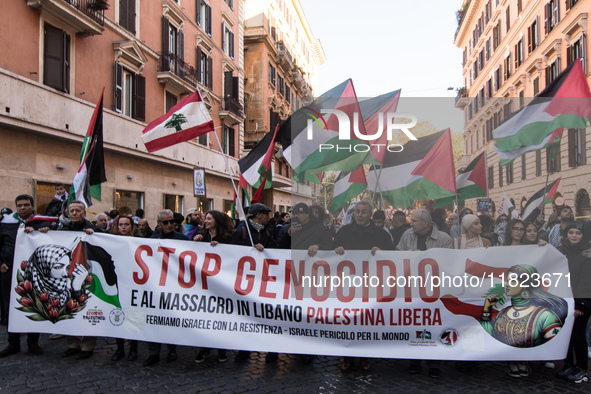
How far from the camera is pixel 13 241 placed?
620 cm

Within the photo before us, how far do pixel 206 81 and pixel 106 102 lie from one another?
938 centimetres

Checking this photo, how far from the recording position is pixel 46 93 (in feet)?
40.9

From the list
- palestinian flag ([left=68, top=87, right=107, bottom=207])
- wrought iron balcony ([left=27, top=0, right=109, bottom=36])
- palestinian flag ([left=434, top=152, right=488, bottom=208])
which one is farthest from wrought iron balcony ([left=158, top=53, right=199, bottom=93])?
palestinian flag ([left=434, top=152, right=488, bottom=208])

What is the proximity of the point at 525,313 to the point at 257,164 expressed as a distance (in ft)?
14.6

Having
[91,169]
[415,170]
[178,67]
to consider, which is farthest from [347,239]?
[178,67]

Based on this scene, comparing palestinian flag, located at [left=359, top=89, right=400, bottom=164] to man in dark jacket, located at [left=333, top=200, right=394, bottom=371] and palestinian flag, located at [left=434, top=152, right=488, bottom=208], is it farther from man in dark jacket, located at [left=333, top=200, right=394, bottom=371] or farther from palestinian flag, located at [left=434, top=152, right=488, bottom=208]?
palestinian flag, located at [left=434, top=152, right=488, bottom=208]

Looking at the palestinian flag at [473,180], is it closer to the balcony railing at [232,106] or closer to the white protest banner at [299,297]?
the white protest banner at [299,297]

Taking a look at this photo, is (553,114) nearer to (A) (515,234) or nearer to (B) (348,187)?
(A) (515,234)

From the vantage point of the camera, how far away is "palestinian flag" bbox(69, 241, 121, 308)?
541 cm

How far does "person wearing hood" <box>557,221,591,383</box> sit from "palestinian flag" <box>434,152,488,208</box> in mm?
2364

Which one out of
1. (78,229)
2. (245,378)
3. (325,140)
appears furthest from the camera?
(325,140)

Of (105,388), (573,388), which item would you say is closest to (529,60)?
(573,388)

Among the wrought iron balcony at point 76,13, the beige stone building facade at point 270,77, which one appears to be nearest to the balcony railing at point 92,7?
the wrought iron balcony at point 76,13

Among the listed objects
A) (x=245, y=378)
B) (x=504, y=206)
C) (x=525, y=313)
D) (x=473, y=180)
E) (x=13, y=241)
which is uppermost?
(x=473, y=180)
